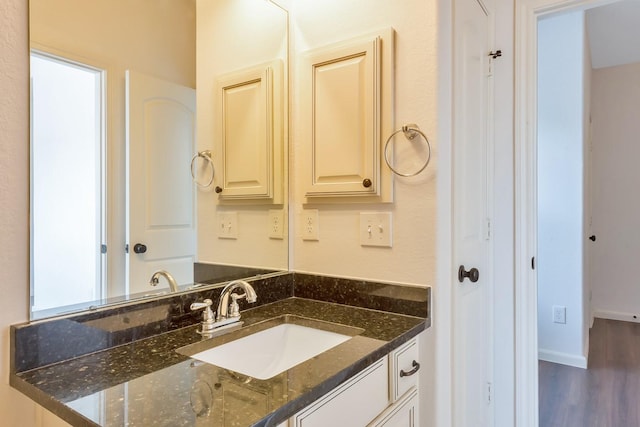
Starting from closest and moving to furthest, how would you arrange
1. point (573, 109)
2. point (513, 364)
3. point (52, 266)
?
point (52, 266) → point (513, 364) → point (573, 109)

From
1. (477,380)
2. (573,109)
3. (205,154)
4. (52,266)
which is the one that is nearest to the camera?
(52,266)

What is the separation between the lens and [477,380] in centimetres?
168

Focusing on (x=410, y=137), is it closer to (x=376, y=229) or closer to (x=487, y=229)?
(x=376, y=229)

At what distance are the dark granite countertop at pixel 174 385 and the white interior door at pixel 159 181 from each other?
25 cm

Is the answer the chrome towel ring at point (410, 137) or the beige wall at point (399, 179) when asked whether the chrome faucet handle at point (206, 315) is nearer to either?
the beige wall at point (399, 179)

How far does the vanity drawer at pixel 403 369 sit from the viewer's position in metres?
1.13

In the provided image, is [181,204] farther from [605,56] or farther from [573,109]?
[605,56]

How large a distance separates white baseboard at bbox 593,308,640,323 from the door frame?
3.31m

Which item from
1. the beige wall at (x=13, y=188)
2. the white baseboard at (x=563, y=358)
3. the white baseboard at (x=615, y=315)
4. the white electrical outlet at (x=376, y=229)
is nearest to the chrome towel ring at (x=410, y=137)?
the white electrical outlet at (x=376, y=229)

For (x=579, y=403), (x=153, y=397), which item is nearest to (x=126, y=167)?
(x=153, y=397)

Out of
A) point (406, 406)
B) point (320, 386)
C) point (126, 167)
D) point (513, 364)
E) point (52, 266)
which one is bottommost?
point (513, 364)

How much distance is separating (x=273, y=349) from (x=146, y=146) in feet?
2.39

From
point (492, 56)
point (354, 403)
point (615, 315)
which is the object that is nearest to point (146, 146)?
point (354, 403)

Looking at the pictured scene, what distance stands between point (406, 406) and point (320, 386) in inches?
19.7
